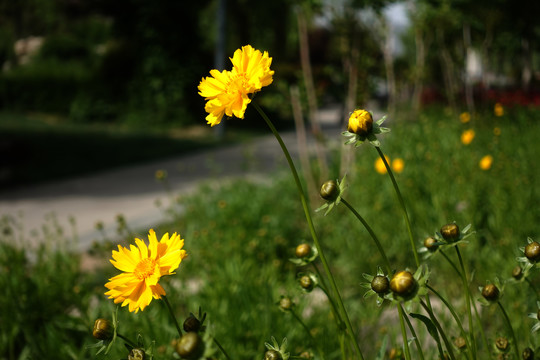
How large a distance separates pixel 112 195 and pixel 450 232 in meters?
5.24

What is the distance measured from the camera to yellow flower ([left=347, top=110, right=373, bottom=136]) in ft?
2.88

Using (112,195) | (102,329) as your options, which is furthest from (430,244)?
(112,195)

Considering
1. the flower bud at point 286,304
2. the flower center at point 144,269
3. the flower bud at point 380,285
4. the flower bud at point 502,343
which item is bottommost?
the flower bud at point 502,343

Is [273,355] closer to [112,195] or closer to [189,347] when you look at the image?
[189,347]

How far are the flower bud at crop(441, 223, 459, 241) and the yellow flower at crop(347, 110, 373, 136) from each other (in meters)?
0.22

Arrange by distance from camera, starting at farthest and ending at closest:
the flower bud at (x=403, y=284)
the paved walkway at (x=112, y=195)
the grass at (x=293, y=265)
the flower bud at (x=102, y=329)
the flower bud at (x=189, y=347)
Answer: the paved walkway at (x=112, y=195) → the grass at (x=293, y=265) → the flower bud at (x=102, y=329) → the flower bud at (x=403, y=284) → the flower bud at (x=189, y=347)

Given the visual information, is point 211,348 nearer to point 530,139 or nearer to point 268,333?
point 268,333

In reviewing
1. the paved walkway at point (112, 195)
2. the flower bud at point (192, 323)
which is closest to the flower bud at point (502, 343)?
the flower bud at point (192, 323)

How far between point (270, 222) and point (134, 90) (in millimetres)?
9975

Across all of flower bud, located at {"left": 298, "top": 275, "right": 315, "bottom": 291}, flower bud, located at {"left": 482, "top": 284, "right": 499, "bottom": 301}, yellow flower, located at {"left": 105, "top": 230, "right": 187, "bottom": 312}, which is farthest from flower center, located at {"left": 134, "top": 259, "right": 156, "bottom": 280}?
flower bud, located at {"left": 482, "top": 284, "right": 499, "bottom": 301}

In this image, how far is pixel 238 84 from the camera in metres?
0.88

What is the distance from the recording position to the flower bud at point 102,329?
34.0 inches

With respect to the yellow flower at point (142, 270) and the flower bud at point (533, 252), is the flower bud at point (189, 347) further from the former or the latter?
the flower bud at point (533, 252)

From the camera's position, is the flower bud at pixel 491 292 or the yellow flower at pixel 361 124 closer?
the yellow flower at pixel 361 124
